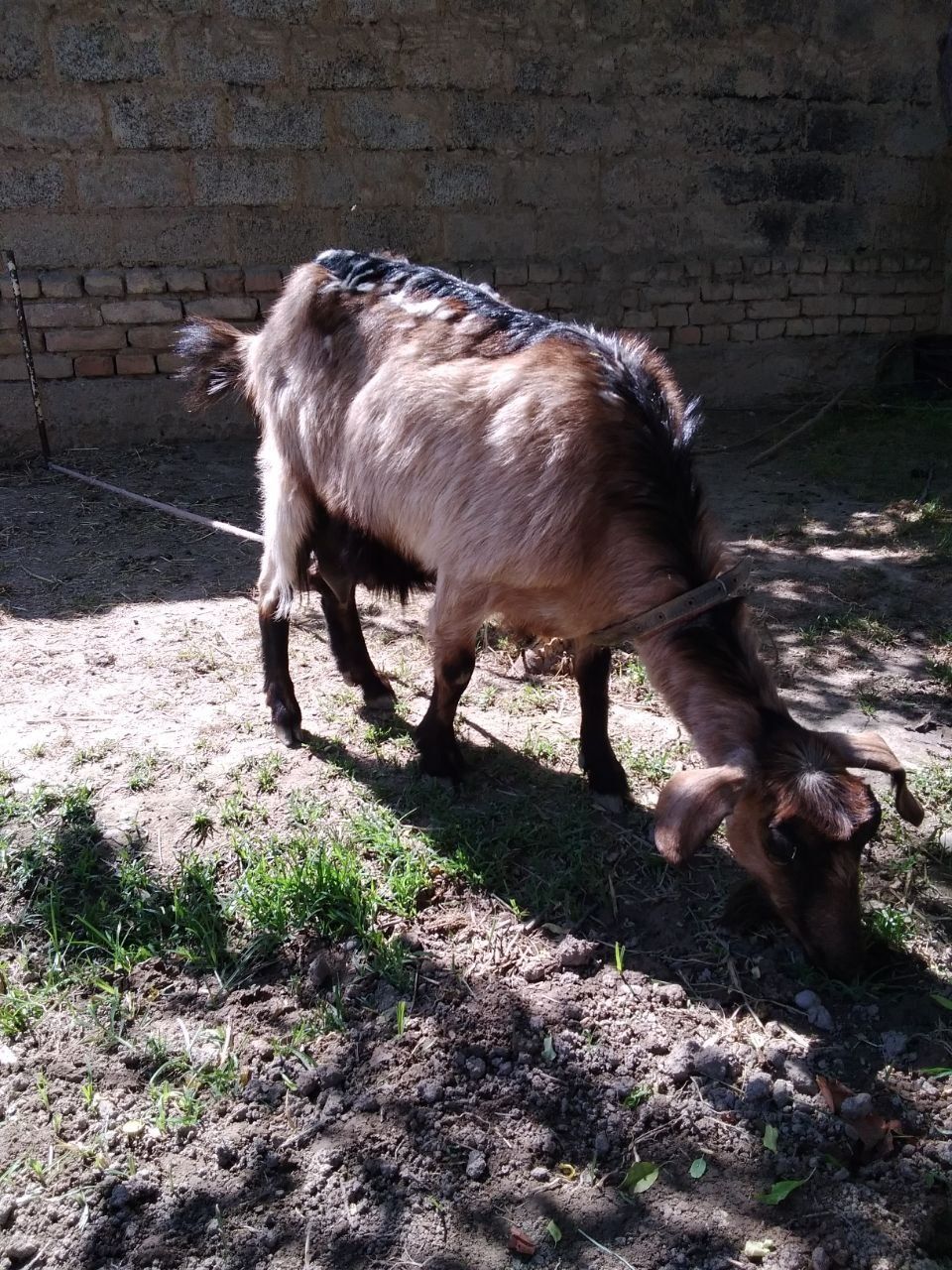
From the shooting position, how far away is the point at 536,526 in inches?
113

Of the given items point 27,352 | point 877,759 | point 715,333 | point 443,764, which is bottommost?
point 443,764

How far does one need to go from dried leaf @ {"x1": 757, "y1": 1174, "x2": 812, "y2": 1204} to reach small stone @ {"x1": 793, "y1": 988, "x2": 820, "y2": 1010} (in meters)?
0.50

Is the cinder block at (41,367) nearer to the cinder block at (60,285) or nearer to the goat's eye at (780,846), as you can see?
the cinder block at (60,285)

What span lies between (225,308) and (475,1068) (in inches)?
214

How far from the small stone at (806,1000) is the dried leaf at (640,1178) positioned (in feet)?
2.07

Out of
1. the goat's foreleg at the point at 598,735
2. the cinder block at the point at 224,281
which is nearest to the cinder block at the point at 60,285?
the cinder block at the point at 224,281

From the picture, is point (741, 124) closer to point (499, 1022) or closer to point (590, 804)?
point (590, 804)

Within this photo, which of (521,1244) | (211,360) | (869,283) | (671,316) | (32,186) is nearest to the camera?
(521,1244)

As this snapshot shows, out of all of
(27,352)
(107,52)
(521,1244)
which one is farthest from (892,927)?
(107,52)

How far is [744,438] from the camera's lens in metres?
7.35

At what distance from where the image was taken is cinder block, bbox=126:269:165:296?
6.34 m

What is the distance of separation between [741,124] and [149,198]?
4.25 m

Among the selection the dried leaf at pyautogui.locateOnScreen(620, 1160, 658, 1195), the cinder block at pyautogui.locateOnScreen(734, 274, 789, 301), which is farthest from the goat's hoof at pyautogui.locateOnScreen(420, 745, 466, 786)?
the cinder block at pyautogui.locateOnScreen(734, 274, 789, 301)

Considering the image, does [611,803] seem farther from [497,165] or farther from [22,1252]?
[497,165]
